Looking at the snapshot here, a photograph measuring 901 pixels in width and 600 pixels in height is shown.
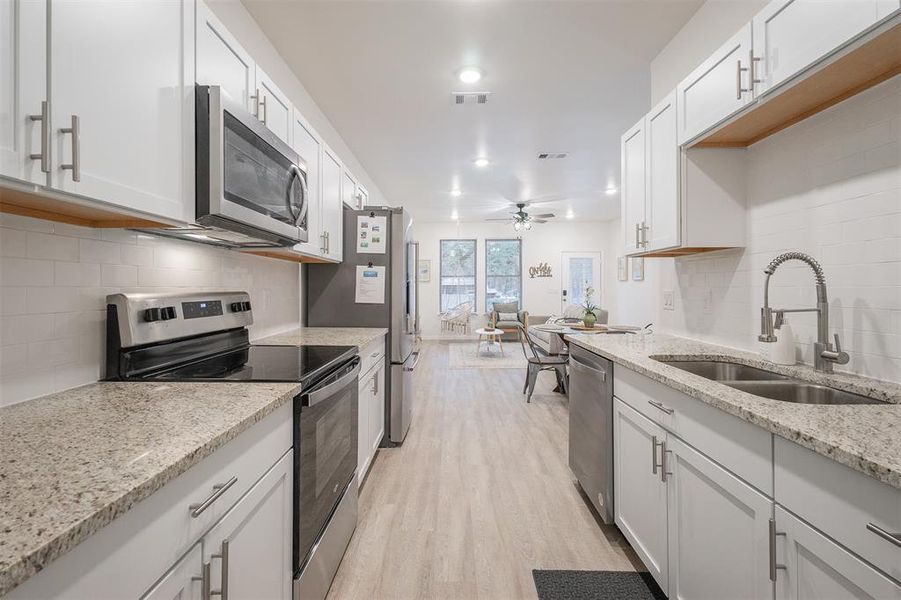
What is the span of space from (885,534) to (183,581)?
128cm

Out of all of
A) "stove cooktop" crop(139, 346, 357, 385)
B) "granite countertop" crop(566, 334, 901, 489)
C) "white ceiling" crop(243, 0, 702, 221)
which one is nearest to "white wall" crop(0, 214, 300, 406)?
"stove cooktop" crop(139, 346, 357, 385)

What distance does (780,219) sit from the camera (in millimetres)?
1716

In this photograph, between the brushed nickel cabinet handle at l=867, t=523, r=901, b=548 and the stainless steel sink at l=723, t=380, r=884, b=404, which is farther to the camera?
the stainless steel sink at l=723, t=380, r=884, b=404

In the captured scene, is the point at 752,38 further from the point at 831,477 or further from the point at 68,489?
the point at 68,489

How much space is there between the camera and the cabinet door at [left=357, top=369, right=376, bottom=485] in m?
2.22

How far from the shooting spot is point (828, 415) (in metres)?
0.93

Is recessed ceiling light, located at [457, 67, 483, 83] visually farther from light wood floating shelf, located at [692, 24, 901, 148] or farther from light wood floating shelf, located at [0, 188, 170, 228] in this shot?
light wood floating shelf, located at [0, 188, 170, 228]

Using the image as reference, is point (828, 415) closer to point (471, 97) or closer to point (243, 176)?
point (243, 176)

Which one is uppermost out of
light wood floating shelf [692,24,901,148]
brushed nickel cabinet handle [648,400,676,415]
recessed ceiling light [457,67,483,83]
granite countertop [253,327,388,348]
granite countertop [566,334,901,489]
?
recessed ceiling light [457,67,483,83]

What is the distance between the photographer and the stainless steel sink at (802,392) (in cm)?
127

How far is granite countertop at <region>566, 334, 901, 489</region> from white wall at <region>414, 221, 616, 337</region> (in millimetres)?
7645

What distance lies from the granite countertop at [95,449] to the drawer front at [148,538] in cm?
5

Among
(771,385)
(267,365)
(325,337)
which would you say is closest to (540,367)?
(325,337)

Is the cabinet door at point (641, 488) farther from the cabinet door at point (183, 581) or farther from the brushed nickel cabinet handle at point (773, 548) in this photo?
the cabinet door at point (183, 581)
